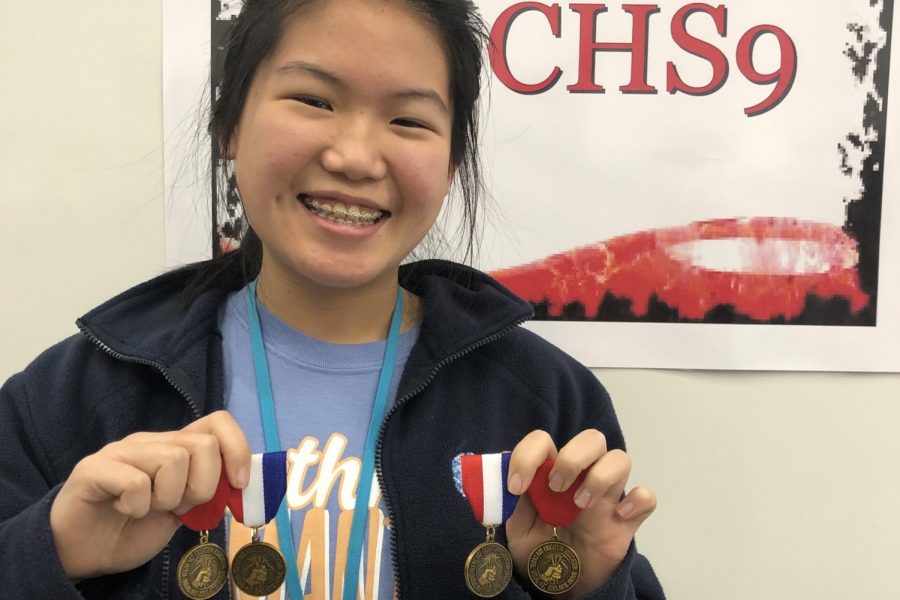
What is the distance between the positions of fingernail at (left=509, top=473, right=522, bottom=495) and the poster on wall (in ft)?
1.41

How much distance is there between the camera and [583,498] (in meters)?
0.59

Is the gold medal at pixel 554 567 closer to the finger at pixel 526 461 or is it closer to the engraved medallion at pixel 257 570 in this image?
the finger at pixel 526 461

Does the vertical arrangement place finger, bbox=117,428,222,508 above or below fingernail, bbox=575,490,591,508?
above

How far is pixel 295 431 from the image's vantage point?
70 centimetres

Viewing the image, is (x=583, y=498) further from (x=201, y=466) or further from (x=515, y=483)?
(x=201, y=466)

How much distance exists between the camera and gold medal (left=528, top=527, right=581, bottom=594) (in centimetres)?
63

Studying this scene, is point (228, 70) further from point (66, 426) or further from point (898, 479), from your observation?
point (898, 479)

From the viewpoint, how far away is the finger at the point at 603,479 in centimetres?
58

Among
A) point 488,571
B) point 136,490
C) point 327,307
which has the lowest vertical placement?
point 488,571

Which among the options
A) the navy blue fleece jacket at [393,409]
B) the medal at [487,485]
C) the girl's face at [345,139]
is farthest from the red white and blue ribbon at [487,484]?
the girl's face at [345,139]

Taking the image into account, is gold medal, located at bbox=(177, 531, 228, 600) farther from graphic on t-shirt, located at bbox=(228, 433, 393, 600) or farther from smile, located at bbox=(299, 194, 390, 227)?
smile, located at bbox=(299, 194, 390, 227)

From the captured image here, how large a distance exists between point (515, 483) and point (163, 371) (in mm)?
346

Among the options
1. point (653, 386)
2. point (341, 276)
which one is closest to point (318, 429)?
point (341, 276)

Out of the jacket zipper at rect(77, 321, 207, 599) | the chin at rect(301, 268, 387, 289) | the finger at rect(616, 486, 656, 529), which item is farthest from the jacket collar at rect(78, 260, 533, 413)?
the finger at rect(616, 486, 656, 529)
